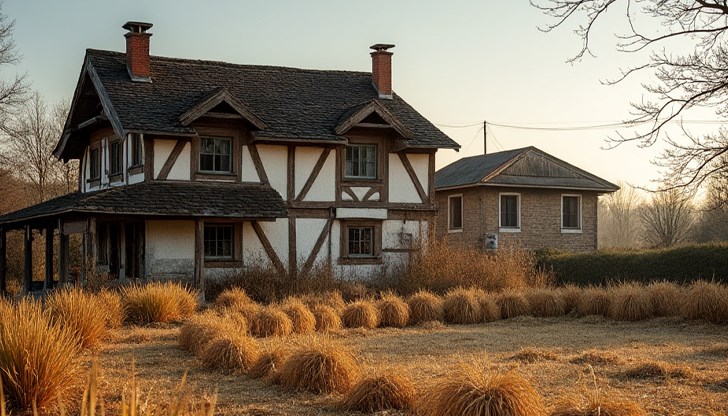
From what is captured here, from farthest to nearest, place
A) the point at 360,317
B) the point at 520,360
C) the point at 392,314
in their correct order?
the point at 392,314
the point at 360,317
the point at 520,360

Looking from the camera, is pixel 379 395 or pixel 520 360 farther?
pixel 520 360

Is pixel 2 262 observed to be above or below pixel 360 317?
above

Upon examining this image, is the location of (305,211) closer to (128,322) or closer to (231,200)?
(231,200)

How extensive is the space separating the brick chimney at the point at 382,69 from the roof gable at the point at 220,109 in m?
5.66

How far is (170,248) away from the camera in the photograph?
2369cm

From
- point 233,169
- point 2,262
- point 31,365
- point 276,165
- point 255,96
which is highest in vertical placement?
point 255,96

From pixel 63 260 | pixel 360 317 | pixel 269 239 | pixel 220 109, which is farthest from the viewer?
pixel 269 239

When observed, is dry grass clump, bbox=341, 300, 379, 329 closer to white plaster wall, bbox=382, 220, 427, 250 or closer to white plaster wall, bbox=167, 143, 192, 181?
white plaster wall, bbox=167, 143, 192, 181

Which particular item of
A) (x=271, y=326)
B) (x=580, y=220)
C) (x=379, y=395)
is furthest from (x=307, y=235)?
(x=379, y=395)

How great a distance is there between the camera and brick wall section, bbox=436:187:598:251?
109 ft

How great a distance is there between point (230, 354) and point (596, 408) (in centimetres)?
540

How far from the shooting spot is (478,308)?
728 inches

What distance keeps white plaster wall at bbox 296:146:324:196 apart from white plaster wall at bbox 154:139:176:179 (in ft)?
12.2

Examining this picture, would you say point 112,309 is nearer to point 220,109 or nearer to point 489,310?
point 489,310
